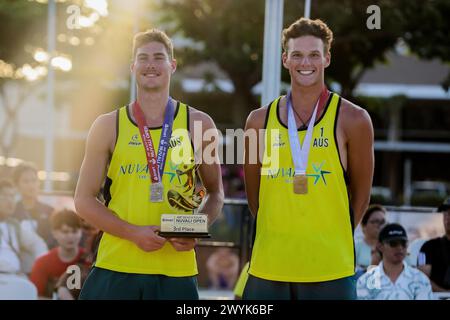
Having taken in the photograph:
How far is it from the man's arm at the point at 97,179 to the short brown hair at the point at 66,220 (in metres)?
3.72

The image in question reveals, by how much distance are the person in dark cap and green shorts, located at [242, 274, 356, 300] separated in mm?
3427

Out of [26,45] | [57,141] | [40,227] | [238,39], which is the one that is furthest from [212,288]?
[57,141]

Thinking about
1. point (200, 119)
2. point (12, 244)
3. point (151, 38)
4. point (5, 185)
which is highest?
point (151, 38)

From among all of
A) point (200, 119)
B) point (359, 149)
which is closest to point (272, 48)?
point (200, 119)

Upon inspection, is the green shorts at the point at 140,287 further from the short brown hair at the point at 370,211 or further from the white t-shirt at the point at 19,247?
the short brown hair at the point at 370,211

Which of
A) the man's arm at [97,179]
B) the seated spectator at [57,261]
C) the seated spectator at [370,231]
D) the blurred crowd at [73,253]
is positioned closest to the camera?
the man's arm at [97,179]

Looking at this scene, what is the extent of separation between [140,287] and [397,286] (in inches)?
125

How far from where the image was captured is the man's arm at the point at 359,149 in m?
4.09

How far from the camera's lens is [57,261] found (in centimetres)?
769

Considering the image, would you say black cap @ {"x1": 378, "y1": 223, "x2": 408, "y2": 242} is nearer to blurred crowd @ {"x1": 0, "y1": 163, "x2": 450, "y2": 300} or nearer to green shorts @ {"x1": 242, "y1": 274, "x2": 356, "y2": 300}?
blurred crowd @ {"x1": 0, "y1": 163, "x2": 450, "y2": 300}

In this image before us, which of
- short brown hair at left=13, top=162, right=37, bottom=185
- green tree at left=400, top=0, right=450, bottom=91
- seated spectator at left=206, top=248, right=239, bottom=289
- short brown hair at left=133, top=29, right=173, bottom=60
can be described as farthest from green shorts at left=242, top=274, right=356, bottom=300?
green tree at left=400, top=0, right=450, bottom=91

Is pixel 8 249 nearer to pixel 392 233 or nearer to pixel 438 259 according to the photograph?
pixel 392 233

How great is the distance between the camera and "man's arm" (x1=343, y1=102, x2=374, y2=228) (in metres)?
4.09

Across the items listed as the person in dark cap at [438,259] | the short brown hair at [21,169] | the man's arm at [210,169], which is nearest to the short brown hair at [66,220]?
the short brown hair at [21,169]
